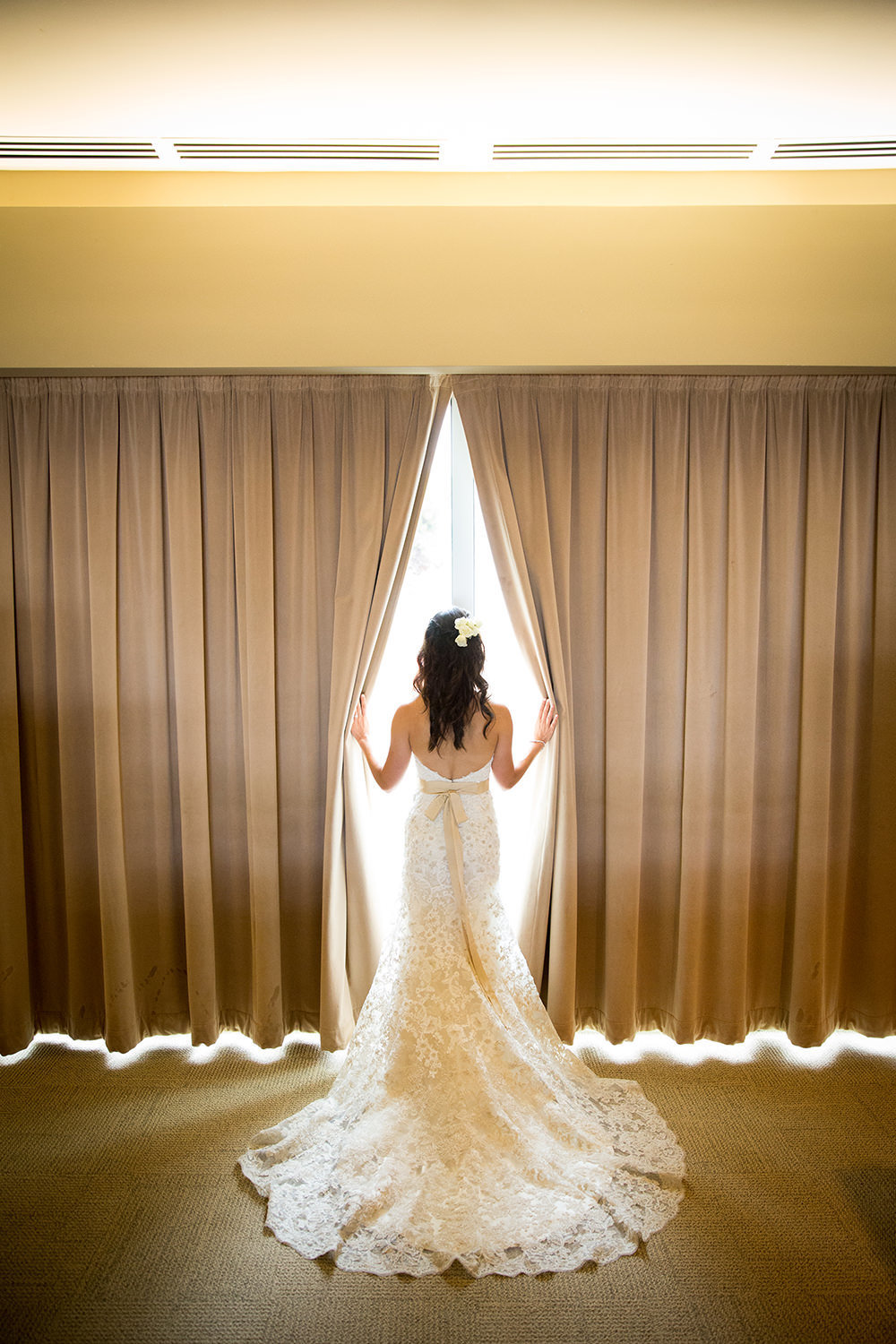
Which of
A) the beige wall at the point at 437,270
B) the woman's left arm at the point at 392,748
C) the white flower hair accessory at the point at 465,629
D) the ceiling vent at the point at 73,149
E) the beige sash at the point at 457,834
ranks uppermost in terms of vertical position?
the ceiling vent at the point at 73,149

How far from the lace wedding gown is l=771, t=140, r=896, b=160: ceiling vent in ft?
7.59

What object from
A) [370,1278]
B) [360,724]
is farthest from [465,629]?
[370,1278]

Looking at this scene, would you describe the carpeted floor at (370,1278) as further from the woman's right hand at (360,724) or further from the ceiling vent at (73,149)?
the ceiling vent at (73,149)

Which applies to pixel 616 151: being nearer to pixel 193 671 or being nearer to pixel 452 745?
pixel 452 745

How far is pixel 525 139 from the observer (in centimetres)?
269

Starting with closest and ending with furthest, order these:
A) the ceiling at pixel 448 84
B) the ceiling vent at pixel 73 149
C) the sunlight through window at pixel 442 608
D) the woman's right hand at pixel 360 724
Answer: the ceiling at pixel 448 84 < the ceiling vent at pixel 73 149 < the woman's right hand at pixel 360 724 < the sunlight through window at pixel 442 608

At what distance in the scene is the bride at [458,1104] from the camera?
2289 mm

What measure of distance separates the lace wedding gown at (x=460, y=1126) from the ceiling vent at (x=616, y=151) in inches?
82.8

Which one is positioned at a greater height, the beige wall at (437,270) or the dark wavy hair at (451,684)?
the beige wall at (437,270)

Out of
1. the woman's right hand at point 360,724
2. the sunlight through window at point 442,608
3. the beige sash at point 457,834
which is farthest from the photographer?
the sunlight through window at point 442,608

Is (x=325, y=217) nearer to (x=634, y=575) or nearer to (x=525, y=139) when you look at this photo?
(x=525, y=139)

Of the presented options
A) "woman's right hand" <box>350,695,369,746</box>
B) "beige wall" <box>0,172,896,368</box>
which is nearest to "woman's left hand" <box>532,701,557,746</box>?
"woman's right hand" <box>350,695,369,746</box>

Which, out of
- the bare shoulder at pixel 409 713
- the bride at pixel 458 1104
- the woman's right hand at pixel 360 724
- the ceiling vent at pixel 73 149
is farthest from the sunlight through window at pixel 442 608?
the ceiling vent at pixel 73 149

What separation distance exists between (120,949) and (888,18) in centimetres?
388
